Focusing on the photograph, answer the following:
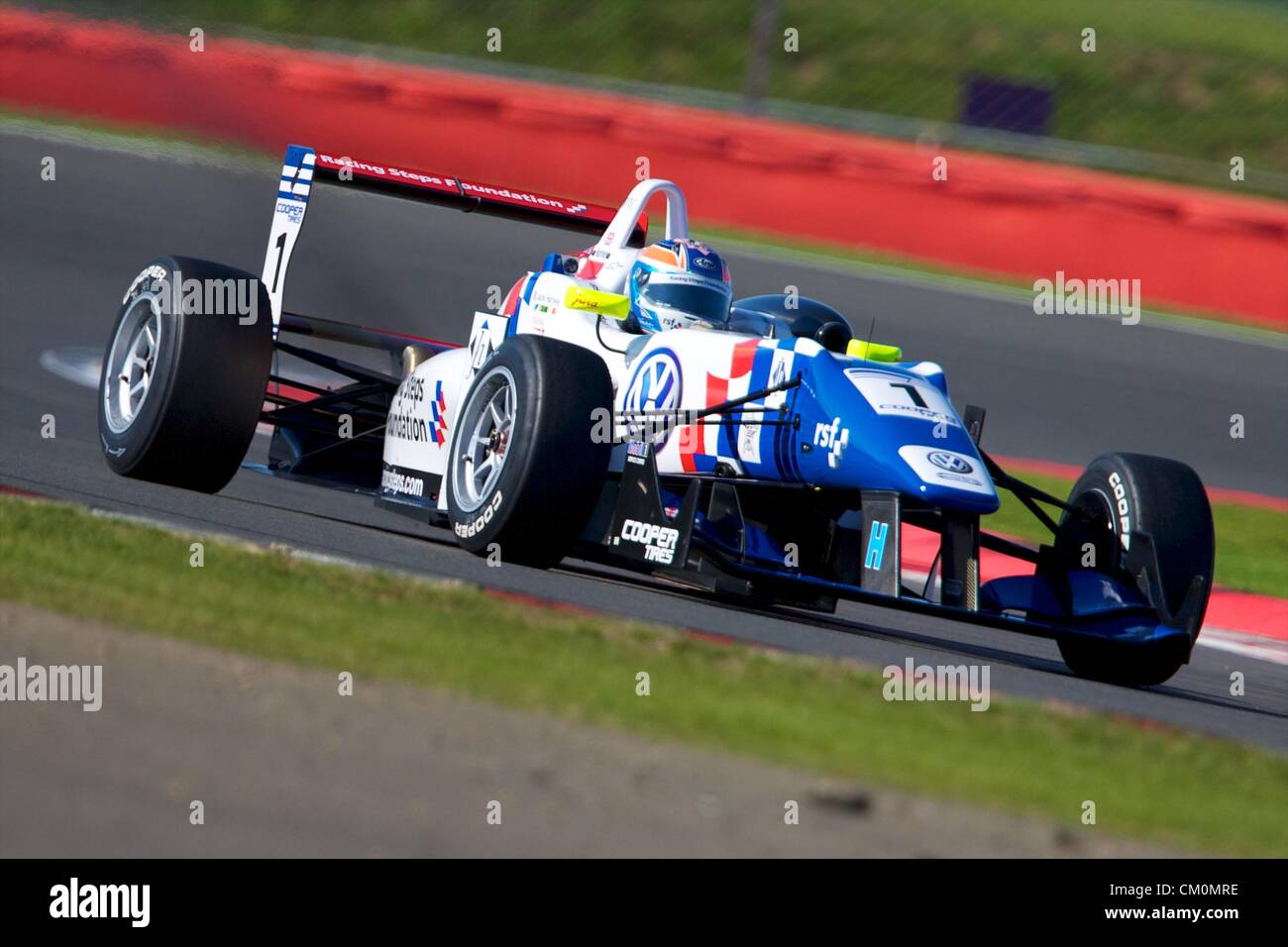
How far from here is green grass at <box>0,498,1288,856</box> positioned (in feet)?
17.1

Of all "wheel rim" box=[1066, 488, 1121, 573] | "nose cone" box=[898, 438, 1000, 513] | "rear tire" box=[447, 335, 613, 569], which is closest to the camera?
"nose cone" box=[898, 438, 1000, 513]

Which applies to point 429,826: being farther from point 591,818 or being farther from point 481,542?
point 481,542

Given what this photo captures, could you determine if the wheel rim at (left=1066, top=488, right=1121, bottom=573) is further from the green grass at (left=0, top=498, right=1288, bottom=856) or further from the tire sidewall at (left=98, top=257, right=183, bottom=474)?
the tire sidewall at (left=98, top=257, right=183, bottom=474)

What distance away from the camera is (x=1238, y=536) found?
12.4m

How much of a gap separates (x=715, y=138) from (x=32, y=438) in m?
11.5

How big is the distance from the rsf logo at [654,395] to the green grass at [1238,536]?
4.41m

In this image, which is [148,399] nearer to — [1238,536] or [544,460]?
[544,460]

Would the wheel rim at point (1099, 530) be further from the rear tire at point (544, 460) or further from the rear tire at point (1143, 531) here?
the rear tire at point (544, 460)

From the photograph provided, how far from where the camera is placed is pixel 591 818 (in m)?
4.50

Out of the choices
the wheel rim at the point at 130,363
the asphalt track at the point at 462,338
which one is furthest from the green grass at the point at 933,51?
the wheel rim at the point at 130,363

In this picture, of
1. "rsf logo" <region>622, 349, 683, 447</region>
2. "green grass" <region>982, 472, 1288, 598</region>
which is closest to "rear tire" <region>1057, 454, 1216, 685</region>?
"rsf logo" <region>622, 349, 683, 447</region>

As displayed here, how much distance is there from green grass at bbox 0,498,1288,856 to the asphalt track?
0.92m

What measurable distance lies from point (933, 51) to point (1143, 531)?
2284 centimetres
